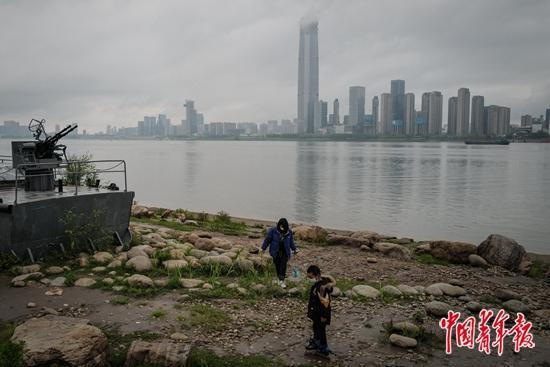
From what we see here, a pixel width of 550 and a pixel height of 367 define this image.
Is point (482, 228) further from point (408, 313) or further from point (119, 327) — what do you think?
point (119, 327)

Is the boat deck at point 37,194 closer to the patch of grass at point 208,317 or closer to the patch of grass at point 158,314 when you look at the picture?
the patch of grass at point 158,314

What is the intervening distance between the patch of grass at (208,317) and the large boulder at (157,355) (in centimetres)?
157

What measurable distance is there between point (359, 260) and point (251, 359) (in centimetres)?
889

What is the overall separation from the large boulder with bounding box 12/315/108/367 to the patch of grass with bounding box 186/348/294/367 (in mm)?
1307

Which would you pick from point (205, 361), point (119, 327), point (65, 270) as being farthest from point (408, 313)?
point (65, 270)

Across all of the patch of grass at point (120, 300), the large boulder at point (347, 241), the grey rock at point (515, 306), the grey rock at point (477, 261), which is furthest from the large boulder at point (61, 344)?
the grey rock at point (477, 261)

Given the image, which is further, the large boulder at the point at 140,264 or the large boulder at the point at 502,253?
the large boulder at the point at 502,253

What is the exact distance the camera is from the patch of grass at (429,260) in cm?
1662

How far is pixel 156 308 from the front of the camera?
970 cm

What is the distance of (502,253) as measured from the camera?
54.2ft

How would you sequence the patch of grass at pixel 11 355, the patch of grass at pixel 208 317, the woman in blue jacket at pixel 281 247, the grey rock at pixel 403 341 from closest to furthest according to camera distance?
the patch of grass at pixel 11 355
the grey rock at pixel 403 341
the patch of grass at pixel 208 317
the woman in blue jacket at pixel 281 247

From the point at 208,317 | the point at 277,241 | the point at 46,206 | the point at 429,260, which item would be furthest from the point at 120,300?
the point at 429,260

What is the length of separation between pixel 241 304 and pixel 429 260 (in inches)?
359

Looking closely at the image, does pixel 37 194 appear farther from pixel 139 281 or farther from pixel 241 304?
pixel 241 304
